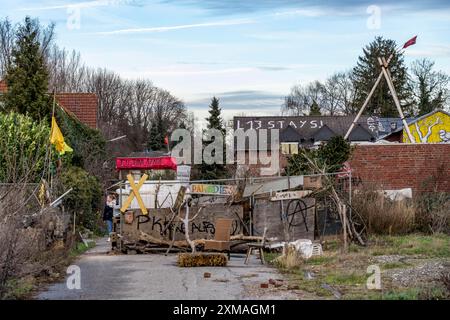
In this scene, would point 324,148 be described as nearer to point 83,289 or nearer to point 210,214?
point 210,214

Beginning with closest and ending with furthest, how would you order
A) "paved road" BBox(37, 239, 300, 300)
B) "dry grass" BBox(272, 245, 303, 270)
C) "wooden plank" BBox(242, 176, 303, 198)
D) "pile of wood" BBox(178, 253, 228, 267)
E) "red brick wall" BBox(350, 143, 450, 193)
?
"paved road" BBox(37, 239, 300, 300) < "dry grass" BBox(272, 245, 303, 270) < "pile of wood" BBox(178, 253, 228, 267) < "wooden plank" BBox(242, 176, 303, 198) < "red brick wall" BBox(350, 143, 450, 193)

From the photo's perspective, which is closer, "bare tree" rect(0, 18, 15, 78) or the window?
the window

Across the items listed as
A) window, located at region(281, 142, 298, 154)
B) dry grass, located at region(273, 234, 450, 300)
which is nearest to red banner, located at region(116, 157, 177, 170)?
window, located at region(281, 142, 298, 154)

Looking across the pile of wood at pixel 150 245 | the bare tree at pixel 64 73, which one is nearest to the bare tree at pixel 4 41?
the bare tree at pixel 64 73

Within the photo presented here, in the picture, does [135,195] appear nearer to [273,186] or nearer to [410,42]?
[273,186]

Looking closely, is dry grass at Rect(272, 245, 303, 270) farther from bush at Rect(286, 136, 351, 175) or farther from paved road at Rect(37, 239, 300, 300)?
bush at Rect(286, 136, 351, 175)

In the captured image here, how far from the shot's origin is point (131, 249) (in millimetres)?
22094

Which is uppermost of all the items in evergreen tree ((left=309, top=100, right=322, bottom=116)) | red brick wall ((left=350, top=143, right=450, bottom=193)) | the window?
evergreen tree ((left=309, top=100, right=322, bottom=116))

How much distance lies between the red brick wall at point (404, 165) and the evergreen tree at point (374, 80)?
145 ft

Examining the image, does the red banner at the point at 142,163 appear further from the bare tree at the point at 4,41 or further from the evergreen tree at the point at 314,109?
the evergreen tree at the point at 314,109

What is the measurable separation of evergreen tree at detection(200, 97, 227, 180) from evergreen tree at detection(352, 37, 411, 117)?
17.4 m

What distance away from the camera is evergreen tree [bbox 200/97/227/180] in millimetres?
70562

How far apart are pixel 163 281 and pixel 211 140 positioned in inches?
2387

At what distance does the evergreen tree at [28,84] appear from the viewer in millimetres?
30703
